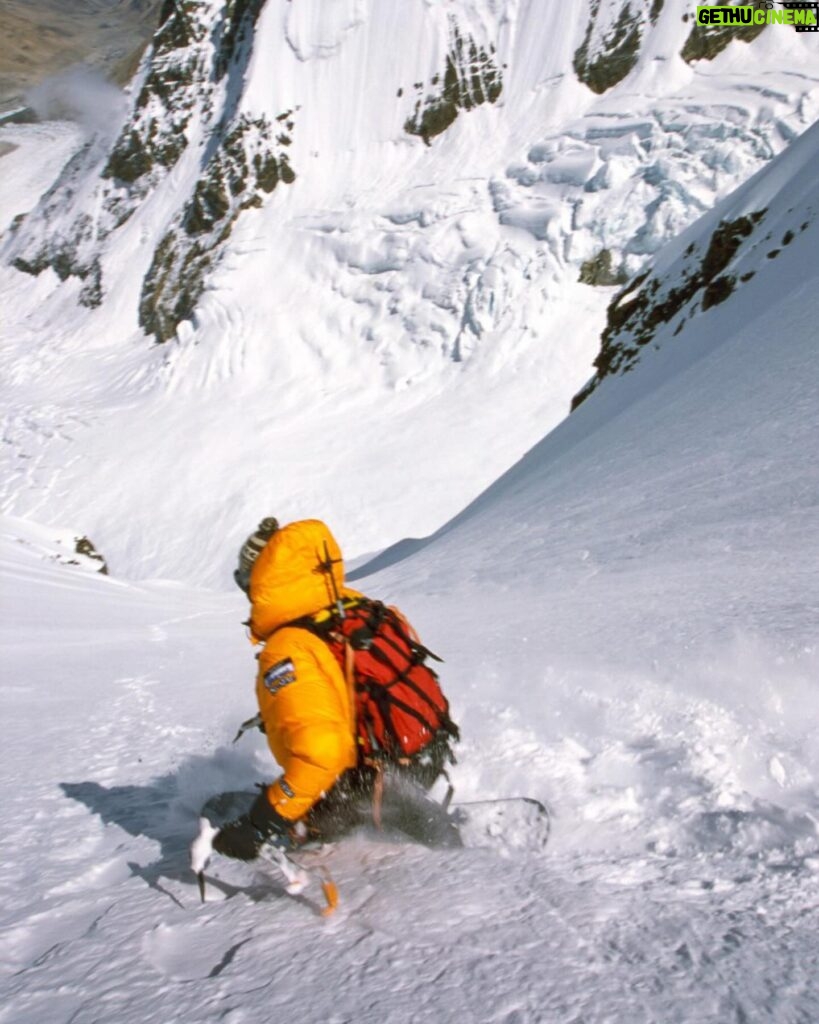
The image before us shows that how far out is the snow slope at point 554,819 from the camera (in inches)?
70.9

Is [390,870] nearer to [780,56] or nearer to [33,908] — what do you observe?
[33,908]

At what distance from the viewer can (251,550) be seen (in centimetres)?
277

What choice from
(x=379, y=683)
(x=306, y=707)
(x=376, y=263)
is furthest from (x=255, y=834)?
(x=376, y=263)

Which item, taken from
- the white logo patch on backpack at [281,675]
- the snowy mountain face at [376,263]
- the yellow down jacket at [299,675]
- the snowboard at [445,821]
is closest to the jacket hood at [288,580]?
the yellow down jacket at [299,675]

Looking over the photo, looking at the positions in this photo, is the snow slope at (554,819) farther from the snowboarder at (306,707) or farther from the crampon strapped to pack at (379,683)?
the crampon strapped to pack at (379,683)

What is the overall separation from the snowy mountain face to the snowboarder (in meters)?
22.9

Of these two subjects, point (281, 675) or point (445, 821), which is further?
point (445, 821)

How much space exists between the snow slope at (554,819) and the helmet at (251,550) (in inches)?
36.7

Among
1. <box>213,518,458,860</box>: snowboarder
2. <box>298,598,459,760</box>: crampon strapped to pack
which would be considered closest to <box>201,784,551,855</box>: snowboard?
<box>213,518,458,860</box>: snowboarder

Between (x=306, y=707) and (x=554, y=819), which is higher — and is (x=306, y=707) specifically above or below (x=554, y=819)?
above

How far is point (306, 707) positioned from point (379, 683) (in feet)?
0.95

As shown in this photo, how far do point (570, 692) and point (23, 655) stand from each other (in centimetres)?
617

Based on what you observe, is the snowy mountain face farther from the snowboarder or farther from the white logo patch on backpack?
the white logo patch on backpack

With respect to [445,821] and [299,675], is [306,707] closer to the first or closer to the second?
[299,675]
